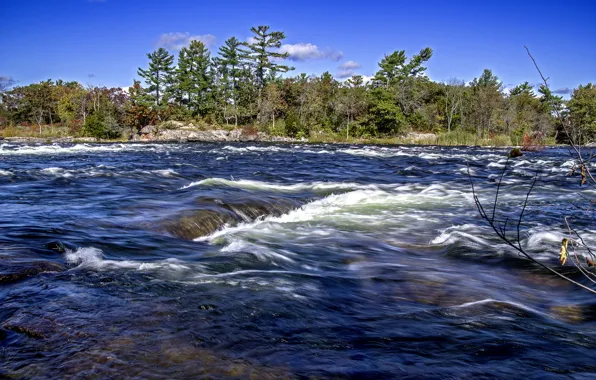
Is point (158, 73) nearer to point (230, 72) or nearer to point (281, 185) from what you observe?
point (230, 72)

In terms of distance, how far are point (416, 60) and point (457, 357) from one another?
63693mm

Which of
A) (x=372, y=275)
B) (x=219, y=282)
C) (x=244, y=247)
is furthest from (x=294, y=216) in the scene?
(x=219, y=282)

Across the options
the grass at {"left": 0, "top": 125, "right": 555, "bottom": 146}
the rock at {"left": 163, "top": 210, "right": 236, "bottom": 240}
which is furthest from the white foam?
the grass at {"left": 0, "top": 125, "right": 555, "bottom": 146}

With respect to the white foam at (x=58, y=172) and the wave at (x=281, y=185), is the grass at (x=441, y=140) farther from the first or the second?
the white foam at (x=58, y=172)

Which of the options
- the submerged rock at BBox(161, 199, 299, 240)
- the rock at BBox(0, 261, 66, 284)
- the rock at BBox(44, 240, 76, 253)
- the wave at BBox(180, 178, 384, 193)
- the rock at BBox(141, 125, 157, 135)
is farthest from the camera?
the rock at BBox(141, 125, 157, 135)

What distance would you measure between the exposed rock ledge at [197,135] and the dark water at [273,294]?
42.1 meters

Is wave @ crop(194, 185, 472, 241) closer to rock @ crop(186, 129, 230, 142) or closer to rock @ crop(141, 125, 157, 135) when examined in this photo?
rock @ crop(186, 129, 230, 142)

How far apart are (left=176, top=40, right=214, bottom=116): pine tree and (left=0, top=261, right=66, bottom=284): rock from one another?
57.4 m

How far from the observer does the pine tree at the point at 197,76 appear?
5946 centimetres

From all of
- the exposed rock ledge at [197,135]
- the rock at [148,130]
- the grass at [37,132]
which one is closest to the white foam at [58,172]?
the exposed rock ledge at [197,135]

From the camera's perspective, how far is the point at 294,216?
8.42 m

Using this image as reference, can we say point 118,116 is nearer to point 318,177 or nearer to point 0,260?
point 318,177

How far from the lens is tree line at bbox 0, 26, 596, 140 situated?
55625 mm

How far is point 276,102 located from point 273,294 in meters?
54.9
